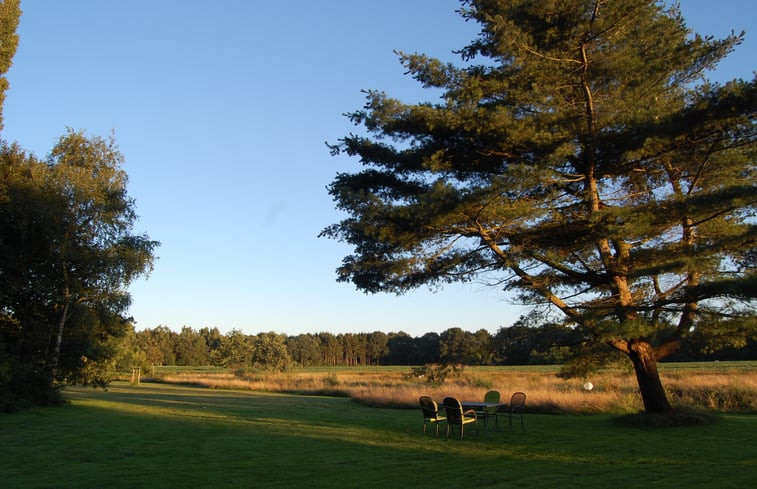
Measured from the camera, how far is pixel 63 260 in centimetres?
2180

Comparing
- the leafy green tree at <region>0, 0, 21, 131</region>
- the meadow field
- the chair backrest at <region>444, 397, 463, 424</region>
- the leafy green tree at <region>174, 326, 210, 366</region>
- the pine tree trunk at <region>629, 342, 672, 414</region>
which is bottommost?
the meadow field

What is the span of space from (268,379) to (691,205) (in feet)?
137

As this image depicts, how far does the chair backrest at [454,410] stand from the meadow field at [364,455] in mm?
441

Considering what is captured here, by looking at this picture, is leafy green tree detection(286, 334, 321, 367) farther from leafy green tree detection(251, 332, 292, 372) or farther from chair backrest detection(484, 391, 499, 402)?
chair backrest detection(484, 391, 499, 402)

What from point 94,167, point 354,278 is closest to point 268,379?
point 94,167

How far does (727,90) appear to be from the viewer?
37.7ft

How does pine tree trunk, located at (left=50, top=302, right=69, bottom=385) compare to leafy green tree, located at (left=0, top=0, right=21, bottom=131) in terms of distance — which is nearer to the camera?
leafy green tree, located at (left=0, top=0, right=21, bottom=131)

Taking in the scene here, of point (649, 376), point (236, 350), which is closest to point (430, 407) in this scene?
point (649, 376)

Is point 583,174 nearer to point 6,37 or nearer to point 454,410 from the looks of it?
point 454,410

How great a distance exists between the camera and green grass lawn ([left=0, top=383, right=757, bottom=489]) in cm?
728

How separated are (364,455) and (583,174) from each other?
8582 mm

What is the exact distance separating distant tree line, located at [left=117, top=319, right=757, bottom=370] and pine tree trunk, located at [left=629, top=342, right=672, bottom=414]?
4.44ft

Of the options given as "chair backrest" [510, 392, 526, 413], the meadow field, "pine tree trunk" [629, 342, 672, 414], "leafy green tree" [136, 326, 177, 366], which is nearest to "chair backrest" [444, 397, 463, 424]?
the meadow field

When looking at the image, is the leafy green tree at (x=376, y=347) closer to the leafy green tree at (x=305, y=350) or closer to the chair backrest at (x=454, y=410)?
the leafy green tree at (x=305, y=350)
